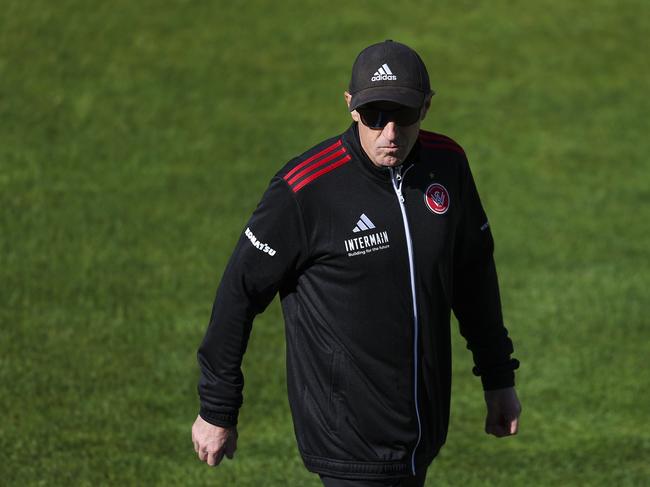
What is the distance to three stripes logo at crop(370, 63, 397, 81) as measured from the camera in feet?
16.8

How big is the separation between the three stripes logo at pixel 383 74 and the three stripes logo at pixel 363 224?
535mm

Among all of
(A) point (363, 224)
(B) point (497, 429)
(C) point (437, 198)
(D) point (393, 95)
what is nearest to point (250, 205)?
(B) point (497, 429)

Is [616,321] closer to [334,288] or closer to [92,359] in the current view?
[92,359]

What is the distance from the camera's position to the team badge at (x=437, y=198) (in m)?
5.35

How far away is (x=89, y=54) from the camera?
16.2 m

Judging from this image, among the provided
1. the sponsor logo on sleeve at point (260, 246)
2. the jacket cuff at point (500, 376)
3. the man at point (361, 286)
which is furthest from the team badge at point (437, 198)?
the jacket cuff at point (500, 376)

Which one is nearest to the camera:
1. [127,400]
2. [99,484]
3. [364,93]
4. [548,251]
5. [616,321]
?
[364,93]

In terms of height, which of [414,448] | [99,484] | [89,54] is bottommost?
[99,484]

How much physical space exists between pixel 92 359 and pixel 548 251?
14.9 feet

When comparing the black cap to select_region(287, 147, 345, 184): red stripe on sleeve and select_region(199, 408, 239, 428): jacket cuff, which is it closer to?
select_region(287, 147, 345, 184): red stripe on sleeve

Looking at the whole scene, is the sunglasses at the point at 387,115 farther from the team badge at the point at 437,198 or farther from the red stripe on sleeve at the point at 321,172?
the team badge at the point at 437,198

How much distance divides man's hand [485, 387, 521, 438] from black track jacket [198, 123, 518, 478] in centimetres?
44

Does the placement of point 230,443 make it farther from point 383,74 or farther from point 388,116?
point 383,74

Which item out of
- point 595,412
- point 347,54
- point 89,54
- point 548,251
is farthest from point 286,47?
point 595,412
